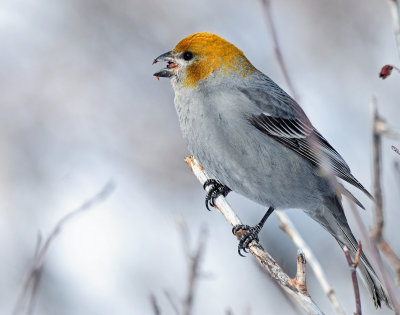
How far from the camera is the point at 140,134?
758 cm

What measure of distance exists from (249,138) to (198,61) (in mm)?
757

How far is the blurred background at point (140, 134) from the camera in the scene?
6.15 meters

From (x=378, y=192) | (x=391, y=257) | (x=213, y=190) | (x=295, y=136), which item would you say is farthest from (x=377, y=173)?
(x=213, y=190)

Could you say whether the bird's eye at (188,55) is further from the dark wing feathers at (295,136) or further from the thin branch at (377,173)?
the thin branch at (377,173)

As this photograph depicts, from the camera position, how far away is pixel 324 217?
460cm

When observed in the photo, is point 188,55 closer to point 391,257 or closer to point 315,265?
point 315,265

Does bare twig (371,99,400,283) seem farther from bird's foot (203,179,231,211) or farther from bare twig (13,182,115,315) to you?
bird's foot (203,179,231,211)

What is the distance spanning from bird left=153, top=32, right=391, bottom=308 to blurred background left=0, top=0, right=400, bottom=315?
5.17ft

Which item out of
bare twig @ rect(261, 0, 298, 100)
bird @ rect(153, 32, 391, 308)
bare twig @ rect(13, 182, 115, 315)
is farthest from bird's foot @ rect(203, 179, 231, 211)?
bare twig @ rect(261, 0, 298, 100)

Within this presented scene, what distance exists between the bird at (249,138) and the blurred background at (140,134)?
1577mm

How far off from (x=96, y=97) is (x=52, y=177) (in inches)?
50.6

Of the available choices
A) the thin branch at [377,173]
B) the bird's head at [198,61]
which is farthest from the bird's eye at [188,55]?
the thin branch at [377,173]

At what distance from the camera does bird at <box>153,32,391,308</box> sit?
4.28 m

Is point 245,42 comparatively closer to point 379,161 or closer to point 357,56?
point 357,56
